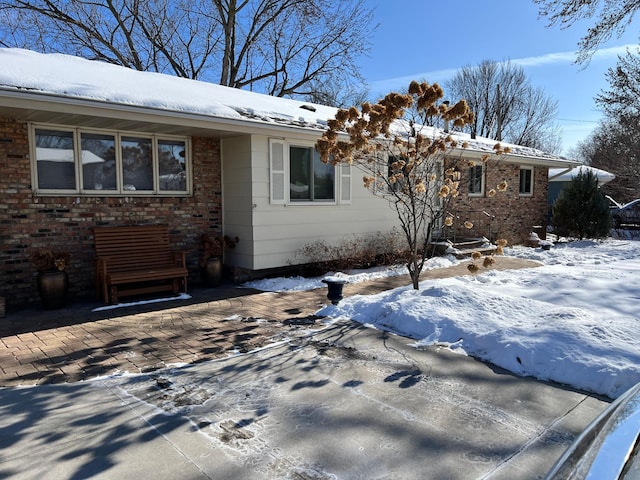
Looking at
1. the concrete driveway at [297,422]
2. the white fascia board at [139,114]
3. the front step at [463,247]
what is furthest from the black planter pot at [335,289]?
the front step at [463,247]

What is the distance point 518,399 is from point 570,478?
2.43 metres

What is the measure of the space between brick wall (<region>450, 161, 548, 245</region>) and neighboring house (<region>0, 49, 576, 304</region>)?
404 centimetres

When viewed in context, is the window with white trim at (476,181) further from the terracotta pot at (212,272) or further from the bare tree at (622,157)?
the terracotta pot at (212,272)

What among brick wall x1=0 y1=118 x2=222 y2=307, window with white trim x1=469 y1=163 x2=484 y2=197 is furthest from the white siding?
window with white trim x1=469 y1=163 x2=484 y2=197

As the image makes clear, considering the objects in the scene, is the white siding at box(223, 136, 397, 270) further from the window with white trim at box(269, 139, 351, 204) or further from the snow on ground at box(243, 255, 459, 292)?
the snow on ground at box(243, 255, 459, 292)

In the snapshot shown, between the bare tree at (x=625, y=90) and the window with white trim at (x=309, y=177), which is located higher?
the bare tree at (x=625, y=90)

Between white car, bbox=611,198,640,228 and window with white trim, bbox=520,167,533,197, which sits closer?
window with white trim, bbox=520,167,533,197

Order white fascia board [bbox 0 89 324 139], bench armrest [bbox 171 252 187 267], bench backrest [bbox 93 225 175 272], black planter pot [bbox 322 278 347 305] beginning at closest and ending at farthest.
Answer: white fascia board [bbox 0 89 324 139] < black planter pot [bbox 322 278 347 305] < bench backrest [bbox 93 225 175 272] < bench armrest [bbox 171 252 187 267]

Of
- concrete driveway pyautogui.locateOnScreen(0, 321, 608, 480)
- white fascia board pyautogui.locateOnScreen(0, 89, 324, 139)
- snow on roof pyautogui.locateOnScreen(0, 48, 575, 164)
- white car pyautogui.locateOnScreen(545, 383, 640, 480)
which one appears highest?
snow on roof pyautogui.locateOnScreen(0, 48, 575, 164)

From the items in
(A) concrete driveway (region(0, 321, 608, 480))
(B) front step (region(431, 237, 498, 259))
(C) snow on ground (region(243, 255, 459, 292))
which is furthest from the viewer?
(B) front step (region(431, 237, 498, 259))

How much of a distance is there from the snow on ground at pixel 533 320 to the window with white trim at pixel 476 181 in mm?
5689

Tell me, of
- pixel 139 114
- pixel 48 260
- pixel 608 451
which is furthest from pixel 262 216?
pixel 608 451

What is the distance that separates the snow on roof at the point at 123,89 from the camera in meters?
5.95

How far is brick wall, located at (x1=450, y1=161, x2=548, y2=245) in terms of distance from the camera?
1309 cm
